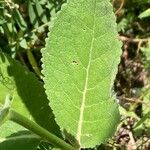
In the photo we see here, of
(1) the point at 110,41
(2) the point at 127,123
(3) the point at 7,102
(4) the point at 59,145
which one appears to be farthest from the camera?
(2) the point at 127,123

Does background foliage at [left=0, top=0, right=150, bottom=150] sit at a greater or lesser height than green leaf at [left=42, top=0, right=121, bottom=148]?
lesser

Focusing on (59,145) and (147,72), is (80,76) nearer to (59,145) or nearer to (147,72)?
(59,145)

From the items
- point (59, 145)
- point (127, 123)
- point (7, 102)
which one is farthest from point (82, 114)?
point (127, 123)

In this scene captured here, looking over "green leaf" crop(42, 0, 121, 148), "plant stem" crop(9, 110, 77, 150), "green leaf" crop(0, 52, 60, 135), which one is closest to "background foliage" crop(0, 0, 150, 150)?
"green leaf" crop(0, 52, 60, 135)

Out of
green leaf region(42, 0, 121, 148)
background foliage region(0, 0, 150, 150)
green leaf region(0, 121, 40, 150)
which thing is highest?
green leaf region(42, 0, 121, 148)

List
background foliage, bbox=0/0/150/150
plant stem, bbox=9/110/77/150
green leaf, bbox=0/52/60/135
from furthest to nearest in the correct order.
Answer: background foliage, bbox=0/0/150/150 → green leaf, bbox=0/52/60/135 → plant stem, bbox=9/110/77/150

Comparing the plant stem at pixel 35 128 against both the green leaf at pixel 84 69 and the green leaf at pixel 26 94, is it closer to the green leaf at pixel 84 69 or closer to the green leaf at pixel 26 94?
the green leaf at pixel 84 69

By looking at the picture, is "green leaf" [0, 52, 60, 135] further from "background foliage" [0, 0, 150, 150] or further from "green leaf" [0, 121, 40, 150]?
"background foliage" [0, 0, 150, 150]

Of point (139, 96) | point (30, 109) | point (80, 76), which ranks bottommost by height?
point (139, 96)
